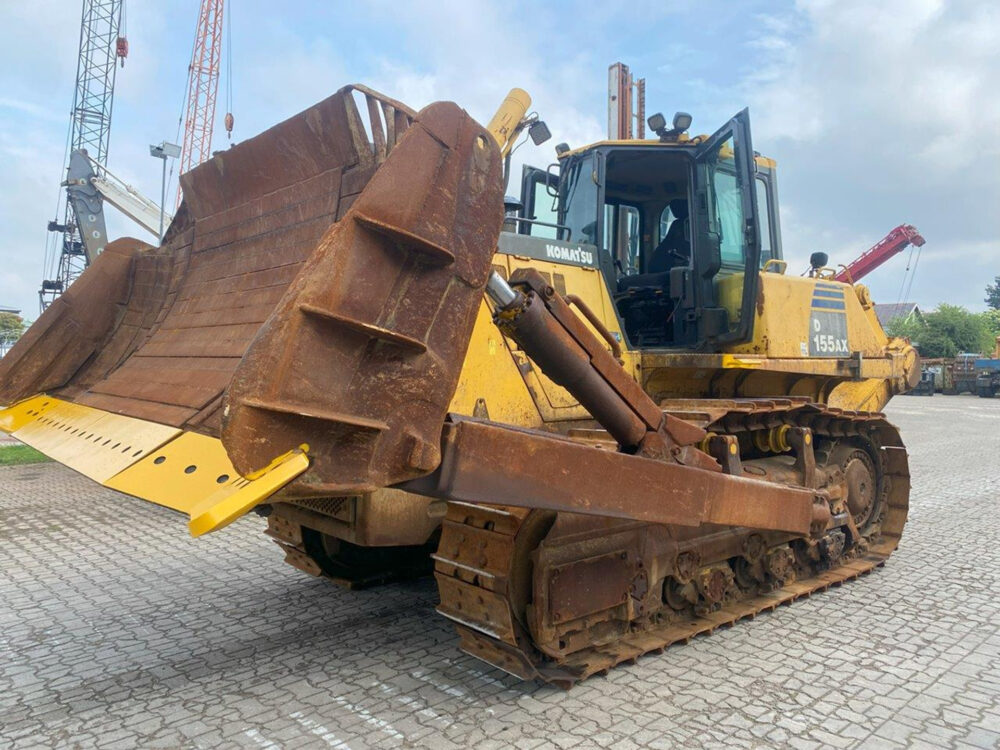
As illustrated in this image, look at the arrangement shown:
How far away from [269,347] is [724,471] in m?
2.78

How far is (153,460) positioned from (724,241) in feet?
12.6

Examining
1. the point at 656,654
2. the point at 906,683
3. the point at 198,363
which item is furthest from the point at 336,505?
the point at 906,683

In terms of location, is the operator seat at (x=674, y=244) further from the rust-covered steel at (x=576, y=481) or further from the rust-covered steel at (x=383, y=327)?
the rust-covered steel at (x=383, y=327)

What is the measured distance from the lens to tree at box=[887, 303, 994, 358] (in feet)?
153

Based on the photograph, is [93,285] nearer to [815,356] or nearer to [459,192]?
[459,192]

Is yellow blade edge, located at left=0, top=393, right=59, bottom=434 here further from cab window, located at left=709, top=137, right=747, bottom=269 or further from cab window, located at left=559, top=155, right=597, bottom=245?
cab window, located at left=709, top=137, right=747, bottom=269

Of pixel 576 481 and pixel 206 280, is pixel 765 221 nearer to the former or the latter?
pixel 576 481

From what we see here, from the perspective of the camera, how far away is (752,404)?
450 cm

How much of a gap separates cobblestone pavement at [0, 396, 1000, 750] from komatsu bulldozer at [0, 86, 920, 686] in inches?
11.2

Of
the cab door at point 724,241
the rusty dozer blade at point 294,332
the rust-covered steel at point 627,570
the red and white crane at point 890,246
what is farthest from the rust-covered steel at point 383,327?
the red and white crane at point 890,246

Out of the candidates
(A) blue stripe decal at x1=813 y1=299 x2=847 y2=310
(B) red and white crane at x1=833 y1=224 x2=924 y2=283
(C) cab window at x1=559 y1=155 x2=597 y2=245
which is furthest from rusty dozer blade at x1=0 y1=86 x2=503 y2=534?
(B) red and white crane at x1=833 y1=224 x2=924 y2=283

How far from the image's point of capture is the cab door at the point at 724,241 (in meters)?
4.71

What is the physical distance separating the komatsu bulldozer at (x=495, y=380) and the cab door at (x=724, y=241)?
20mm

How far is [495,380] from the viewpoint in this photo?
3.79 meters
